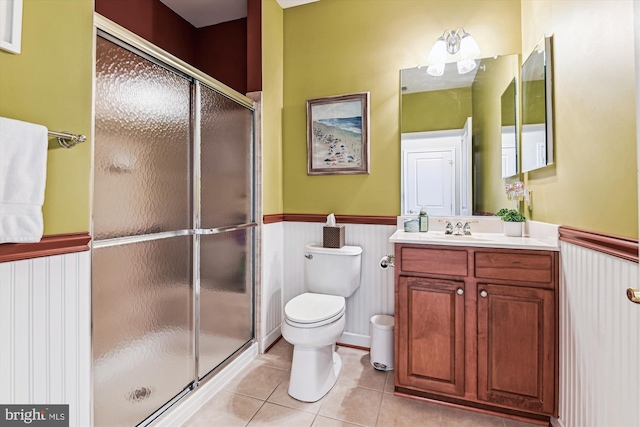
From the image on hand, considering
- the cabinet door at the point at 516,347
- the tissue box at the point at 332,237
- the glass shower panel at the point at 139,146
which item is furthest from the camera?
the tissue box at the point at 332,237

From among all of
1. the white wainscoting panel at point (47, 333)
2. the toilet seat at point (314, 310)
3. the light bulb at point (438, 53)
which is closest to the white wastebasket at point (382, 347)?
the toilet seat at point (314, 310)

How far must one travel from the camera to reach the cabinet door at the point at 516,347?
1444 millimetres

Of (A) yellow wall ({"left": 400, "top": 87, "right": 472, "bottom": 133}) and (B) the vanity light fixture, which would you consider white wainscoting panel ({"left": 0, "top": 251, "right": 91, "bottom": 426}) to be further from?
(B) the vanity light fixture

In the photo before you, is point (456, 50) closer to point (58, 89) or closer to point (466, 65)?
point (466, 65)

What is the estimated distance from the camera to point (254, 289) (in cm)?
219

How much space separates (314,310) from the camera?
176 cm

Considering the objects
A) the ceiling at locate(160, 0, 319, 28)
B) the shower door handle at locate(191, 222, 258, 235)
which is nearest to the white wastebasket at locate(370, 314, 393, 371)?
the shower door handle at locate(191, 222, 258, 235)

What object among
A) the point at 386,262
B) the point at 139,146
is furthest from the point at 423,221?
the point at 139,146

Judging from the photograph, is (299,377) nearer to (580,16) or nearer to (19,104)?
(19,104)

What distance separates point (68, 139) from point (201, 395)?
4.56 feet

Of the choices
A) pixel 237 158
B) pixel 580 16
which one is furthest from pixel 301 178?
pixel 580 16

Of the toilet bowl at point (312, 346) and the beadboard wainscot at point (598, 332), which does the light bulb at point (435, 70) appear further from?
the toilet bowl at point (312, 346)

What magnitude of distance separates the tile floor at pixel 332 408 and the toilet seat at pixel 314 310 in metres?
0.44

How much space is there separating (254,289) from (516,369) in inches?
63.4
